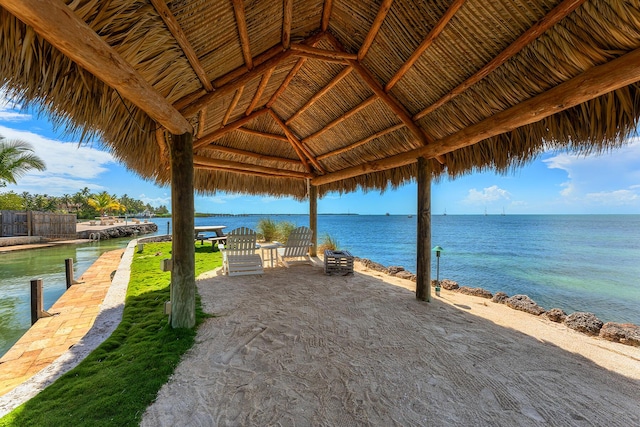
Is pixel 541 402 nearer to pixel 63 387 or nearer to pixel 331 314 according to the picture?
pixel 331 314

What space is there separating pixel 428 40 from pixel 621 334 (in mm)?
4532

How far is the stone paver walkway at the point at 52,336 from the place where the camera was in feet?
8.80

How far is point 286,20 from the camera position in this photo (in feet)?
9.09

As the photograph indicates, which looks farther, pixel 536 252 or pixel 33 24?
pixel 536 252

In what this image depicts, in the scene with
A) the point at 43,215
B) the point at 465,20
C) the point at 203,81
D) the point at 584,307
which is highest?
the point at 465,20

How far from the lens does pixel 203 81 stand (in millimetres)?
2854

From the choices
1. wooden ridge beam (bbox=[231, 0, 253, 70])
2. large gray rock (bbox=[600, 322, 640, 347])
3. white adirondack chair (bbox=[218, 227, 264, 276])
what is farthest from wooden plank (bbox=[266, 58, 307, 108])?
large gray rock (bbox=[600, 322, 640, 347])

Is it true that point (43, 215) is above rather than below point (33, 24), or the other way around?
below

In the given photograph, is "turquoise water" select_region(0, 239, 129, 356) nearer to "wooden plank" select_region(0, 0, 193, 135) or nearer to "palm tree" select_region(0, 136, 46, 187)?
"palm tree" select_region(0, 136, 46, 187)

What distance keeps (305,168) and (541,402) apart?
6.30 meters

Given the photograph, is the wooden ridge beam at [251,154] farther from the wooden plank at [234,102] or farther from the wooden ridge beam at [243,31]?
the wooden ridge beam at [243,31]

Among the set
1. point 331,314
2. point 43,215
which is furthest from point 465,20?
point 43,215

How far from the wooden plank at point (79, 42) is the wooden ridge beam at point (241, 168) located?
11.6 feet

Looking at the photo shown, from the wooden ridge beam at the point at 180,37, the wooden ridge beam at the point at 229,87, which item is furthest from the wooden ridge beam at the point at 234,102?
the wooden ridge beam at the point at 180,37
